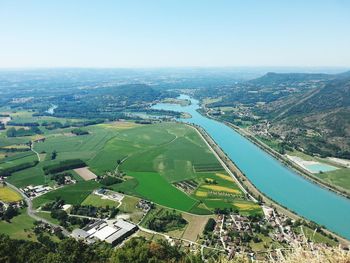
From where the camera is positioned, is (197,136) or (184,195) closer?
(184,195)

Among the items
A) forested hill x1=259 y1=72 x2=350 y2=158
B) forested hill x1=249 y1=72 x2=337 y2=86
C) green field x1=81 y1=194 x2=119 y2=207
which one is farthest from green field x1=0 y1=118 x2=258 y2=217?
forested hill x1=249 y1=72 x2=337 y2=86

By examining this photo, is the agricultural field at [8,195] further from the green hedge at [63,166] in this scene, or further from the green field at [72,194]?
the green hedge at [63,166]

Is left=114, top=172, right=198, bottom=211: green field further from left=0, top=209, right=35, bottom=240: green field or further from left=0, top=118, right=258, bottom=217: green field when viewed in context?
left=0, top=209, right=35, bottom=240: green field

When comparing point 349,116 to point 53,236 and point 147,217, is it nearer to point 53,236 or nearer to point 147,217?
point 147,217

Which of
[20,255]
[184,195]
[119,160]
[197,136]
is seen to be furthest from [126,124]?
[20,255]

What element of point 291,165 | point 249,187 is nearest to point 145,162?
point 249,187

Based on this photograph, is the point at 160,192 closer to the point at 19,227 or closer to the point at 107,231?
the point at 107,231
